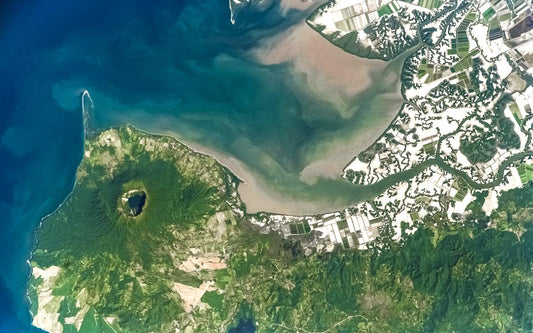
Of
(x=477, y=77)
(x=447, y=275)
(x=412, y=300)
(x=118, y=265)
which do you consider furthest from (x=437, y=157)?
(x=118, y=265)

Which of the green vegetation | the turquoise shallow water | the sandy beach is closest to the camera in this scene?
the green vegetation

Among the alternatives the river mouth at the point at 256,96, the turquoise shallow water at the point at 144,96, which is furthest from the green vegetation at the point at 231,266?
the turquoise shallow water at the point at 144,96

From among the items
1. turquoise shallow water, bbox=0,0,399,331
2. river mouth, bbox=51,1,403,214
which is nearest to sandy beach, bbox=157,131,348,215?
river mouth, bbox=51,1,403,214

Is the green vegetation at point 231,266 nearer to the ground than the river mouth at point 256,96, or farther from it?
nearer to the ground

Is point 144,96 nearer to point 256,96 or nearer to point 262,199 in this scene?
point 256,96

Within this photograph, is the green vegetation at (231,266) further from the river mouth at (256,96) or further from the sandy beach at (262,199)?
the river mouth at (256,96)

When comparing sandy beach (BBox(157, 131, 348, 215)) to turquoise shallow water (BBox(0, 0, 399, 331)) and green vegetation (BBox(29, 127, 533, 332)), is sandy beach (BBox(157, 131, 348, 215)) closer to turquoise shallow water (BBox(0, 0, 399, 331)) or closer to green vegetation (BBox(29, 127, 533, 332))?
turquoise shallow water (BBox(0, 0, 399, 331))

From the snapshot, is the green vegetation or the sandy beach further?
the sandy beach

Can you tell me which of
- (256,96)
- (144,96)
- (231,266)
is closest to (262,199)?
(231,266)

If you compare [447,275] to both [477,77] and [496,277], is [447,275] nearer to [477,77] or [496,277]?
[496,277]

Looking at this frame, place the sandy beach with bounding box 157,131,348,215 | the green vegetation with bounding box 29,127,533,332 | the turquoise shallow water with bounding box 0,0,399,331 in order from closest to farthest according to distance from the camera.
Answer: the green vegetation with bounding box 29,127,533,332
the sandy beach with bounding box 157,131,348,215
the turquoise shallow water with bounding box 0,0,399,331
